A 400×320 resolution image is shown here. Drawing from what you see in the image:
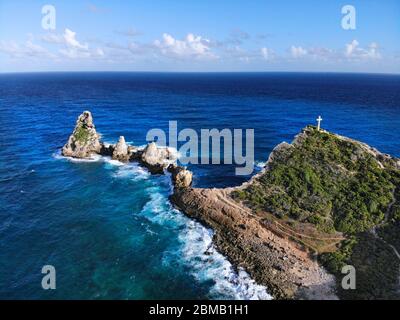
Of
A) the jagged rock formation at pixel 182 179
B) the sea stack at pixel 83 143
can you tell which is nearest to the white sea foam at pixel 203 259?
the jagged rock formation at pixel 182 179

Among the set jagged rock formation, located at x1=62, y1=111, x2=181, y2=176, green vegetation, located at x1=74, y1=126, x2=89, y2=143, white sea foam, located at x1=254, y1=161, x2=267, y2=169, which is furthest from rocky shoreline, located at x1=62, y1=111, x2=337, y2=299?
green vegetation, located at x1=74, y1=126, x2=89, y2=143

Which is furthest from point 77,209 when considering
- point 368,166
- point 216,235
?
point 368,166

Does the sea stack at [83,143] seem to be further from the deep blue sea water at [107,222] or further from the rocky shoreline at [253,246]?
the rocky shoreline at [253,246]

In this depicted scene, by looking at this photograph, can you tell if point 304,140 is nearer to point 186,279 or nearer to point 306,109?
point 186,279

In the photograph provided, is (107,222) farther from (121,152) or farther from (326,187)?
(326,187)

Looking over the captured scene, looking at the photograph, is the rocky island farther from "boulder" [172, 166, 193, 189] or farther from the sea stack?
the sea stack

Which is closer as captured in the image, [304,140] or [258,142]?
[304,140]

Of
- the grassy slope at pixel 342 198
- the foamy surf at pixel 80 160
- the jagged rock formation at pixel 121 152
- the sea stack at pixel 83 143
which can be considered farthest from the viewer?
the sea stack at pixel 83 143
